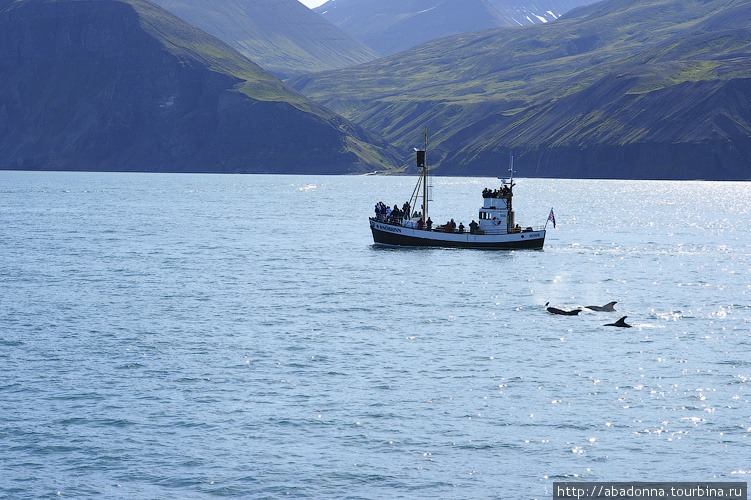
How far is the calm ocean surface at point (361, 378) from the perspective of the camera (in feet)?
84.6

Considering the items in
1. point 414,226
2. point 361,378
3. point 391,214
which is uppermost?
point 391,214

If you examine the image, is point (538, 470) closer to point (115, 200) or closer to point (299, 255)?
point (299, 255)

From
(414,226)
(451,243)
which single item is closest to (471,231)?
(451,243)

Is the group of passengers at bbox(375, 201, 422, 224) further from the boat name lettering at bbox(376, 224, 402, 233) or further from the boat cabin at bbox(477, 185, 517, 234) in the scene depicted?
the boat cabin at bbox(477, 185, 517, 234)

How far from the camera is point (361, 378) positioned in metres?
36.2

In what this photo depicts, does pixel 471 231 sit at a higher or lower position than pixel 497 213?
lower

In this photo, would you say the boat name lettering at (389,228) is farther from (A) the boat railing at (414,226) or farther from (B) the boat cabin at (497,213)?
(B) the boat cabin at (497,213)

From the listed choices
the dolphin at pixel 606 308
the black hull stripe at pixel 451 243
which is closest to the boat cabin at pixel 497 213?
the black hull stripe at pixel 451 243

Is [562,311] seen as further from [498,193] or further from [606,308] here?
[498,193]

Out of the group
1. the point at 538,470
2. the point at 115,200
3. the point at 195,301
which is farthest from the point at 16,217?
the point at 538,470

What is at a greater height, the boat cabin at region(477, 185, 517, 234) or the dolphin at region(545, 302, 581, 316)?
the boat cabin at region(477, 185, 517, 234)

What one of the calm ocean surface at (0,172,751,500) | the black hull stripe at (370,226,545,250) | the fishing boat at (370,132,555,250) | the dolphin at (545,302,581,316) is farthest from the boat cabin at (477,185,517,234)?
the dolphin at (545,302,581,316)

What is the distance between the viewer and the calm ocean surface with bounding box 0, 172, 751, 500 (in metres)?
25.8

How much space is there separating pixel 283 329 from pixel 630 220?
360 feet
